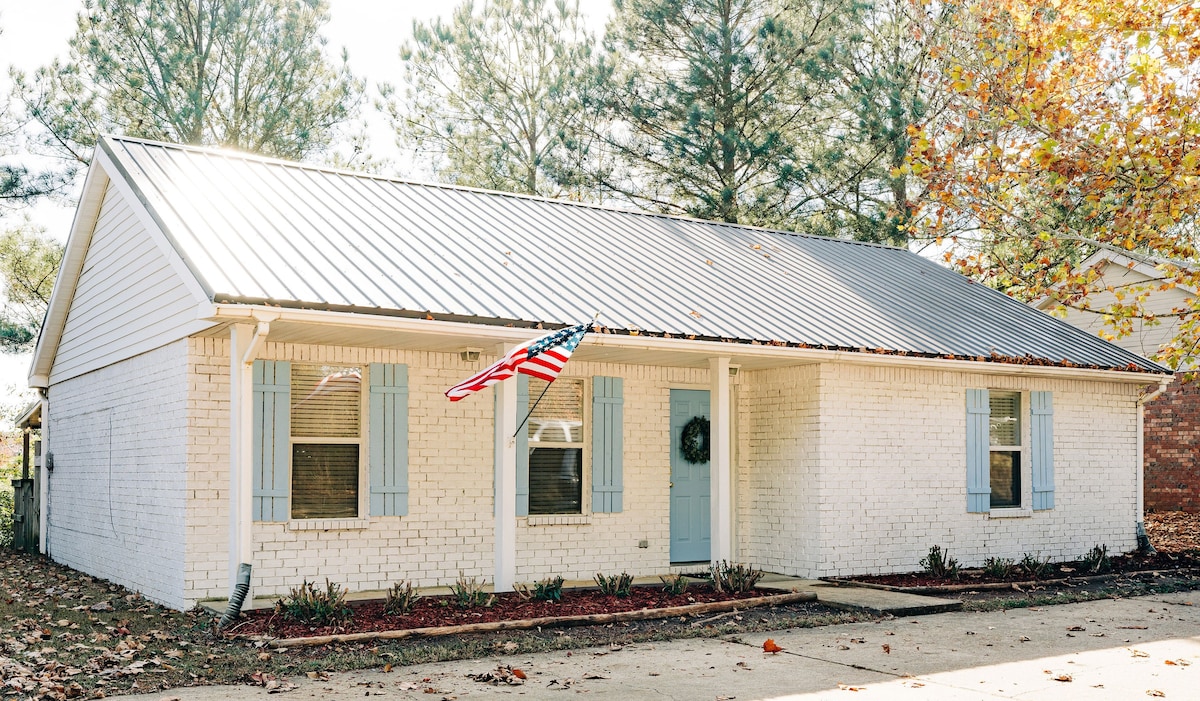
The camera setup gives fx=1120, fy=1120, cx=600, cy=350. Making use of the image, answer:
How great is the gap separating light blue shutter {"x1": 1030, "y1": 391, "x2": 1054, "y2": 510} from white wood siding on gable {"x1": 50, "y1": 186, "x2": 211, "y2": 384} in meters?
10.1

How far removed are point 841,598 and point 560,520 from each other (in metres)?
3.09

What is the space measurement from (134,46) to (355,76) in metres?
4.40

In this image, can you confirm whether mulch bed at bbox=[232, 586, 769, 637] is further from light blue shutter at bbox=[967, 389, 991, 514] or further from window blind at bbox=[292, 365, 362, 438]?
light blue shutter at bbox=[967, 389, 991, 514]

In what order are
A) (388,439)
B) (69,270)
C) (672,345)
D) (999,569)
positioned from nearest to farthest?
(672,345), (388,439), (999,569), (69,270)

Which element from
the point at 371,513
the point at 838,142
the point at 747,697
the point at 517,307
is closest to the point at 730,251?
the point at 517,307

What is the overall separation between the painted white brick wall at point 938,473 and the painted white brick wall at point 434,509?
1835mm

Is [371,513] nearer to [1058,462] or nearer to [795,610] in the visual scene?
[795,610]

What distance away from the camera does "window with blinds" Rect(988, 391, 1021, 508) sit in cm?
1430

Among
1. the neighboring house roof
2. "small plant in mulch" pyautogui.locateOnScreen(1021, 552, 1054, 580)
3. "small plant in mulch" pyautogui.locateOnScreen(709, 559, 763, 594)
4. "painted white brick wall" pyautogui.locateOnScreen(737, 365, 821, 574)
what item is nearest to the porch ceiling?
"painted white brick wall" pyautogui.locateOnScreen(737, 365, 821, 574)

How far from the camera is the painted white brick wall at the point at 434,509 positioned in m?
10.2

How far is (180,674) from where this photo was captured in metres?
7.37

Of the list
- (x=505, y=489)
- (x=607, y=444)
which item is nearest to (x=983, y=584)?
(x=607, y=444)

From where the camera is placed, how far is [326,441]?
1088cm

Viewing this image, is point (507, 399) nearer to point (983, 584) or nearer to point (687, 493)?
point (687, 493)
